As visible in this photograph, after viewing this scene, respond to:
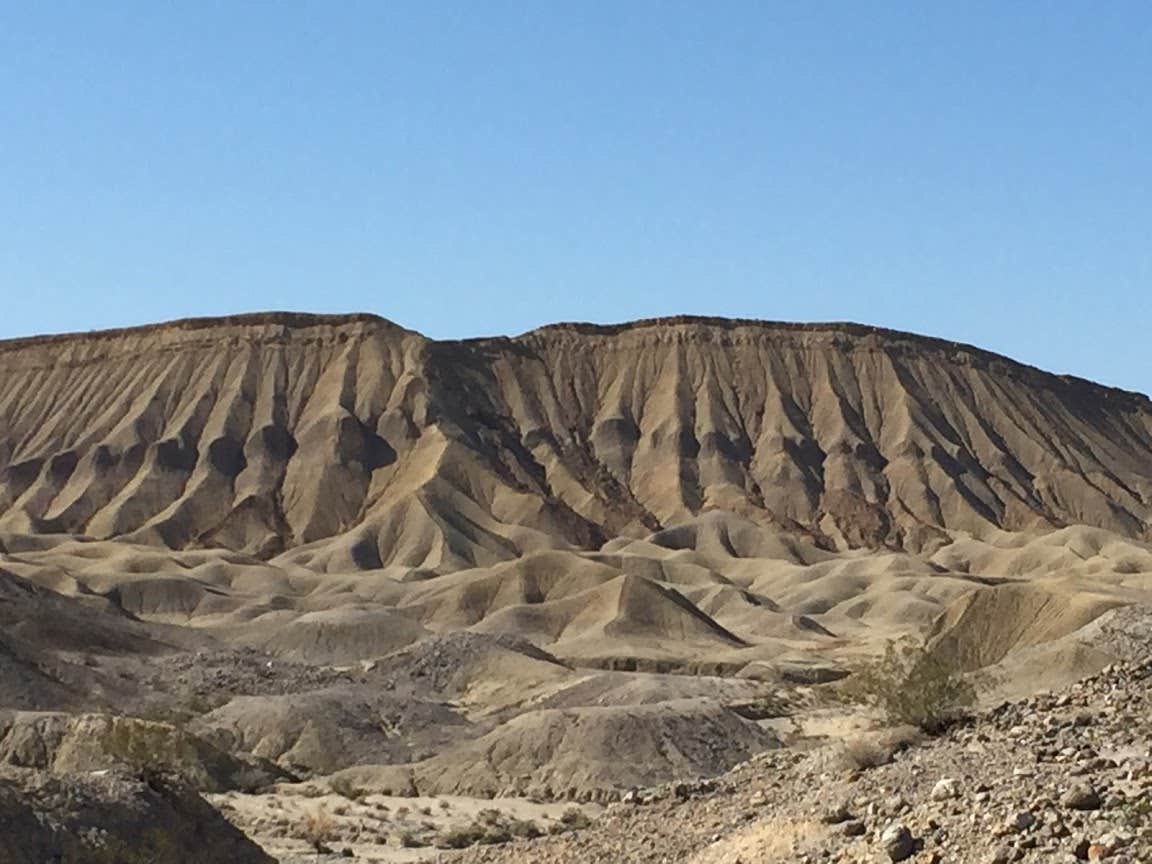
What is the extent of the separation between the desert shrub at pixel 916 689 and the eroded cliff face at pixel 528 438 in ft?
273

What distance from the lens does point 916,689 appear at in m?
29.2

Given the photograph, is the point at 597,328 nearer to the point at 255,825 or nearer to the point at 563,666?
the point at 563,666

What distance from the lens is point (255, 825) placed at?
3453cm

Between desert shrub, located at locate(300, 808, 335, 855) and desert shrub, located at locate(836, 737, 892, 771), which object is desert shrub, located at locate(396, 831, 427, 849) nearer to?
desert shrub, located at locate(300, 808, 335, 855)

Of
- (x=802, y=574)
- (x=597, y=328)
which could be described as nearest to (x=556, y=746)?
(x=802, y=574)

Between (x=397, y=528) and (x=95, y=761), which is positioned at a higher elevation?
(x=397, y=528)

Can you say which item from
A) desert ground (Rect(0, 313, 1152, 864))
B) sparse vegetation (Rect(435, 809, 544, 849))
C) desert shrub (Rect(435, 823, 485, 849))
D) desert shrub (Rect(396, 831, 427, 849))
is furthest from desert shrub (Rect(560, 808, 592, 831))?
desert shrub (Rect(396, 831, 427, 849))

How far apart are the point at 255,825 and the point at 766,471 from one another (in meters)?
112

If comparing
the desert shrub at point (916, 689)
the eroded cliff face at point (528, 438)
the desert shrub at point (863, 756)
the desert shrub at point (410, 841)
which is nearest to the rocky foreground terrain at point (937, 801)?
the desert shrub at point (863, 756)

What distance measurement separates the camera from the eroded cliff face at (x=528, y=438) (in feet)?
417

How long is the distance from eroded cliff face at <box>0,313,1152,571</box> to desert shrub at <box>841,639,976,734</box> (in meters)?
83.2

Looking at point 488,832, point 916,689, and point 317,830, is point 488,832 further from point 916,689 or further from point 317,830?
point 916,689

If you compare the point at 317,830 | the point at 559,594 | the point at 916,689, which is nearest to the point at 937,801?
the point at 916,689

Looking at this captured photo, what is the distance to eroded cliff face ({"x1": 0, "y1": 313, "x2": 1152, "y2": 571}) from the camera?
127188mm
